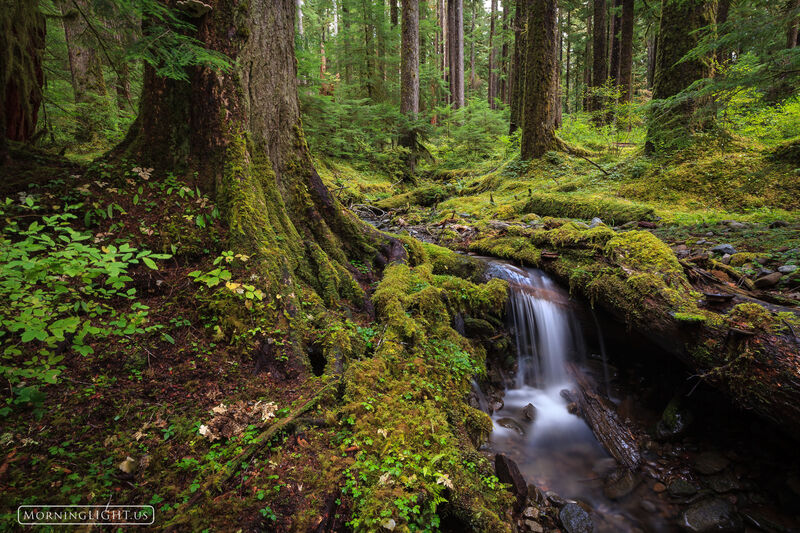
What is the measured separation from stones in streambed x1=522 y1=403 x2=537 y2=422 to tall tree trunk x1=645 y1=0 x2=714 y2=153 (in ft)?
22.8

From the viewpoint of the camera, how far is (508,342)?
17.5ft

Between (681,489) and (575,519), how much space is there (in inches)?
51.8

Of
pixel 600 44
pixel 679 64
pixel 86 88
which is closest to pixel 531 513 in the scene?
pixel 679 64

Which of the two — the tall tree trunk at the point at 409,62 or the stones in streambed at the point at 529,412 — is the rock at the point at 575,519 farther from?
the tall tree trunk at the point at 409,62

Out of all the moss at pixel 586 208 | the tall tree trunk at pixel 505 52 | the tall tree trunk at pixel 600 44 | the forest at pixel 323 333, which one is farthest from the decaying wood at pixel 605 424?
the tall tree trunk at pixel 505 52

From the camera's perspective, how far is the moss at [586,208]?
272 inches

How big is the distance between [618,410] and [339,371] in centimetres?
394

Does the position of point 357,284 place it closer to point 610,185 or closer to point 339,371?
point 339,371

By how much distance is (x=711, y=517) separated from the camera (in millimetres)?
3277

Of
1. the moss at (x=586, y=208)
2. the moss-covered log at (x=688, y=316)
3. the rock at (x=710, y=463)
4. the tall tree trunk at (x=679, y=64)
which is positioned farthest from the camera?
the tall tree trunk at (x=679, y=64)

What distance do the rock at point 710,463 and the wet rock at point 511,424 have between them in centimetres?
182

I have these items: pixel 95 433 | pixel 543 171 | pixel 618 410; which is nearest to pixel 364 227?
pixel 95 433

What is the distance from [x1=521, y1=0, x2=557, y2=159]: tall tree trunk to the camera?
10336 mm

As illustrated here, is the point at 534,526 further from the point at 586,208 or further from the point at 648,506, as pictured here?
the point at 586,208
